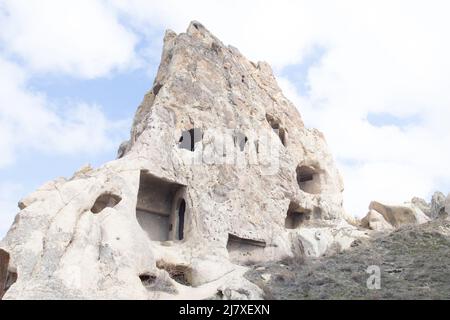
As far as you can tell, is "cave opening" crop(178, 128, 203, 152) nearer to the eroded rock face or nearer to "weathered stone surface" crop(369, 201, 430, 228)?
the eroded rock face

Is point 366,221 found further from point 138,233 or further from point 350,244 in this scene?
point 138,233

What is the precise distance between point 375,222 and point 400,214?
145 cm

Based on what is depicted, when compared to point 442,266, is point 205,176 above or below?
above

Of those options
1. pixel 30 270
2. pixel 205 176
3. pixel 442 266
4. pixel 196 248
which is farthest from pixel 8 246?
pixel 442 266

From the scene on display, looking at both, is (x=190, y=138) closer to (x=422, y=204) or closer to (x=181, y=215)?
(x=181, y=215)

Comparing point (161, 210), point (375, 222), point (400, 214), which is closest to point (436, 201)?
point (400, 214)

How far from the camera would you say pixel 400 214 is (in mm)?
20594

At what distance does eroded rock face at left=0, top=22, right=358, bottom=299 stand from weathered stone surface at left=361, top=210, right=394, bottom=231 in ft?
3.58

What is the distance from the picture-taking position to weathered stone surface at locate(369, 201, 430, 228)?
66.7 feet

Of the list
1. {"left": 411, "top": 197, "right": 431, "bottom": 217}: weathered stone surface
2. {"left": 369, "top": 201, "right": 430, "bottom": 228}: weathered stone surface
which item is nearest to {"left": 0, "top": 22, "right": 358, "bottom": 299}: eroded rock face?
{"left": 369, "top": 201, "right": 430, "bottom": 228}: weathered stone surface

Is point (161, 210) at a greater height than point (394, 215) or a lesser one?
lesser

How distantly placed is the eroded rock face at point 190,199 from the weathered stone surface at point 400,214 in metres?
1.73
